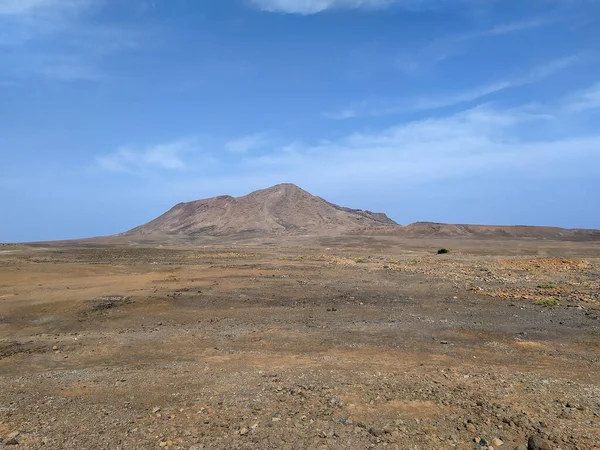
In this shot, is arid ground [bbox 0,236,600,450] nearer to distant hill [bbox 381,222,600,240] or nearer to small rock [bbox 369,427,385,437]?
small rock [bbox 369,427,385,437]

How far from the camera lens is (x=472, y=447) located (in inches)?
207

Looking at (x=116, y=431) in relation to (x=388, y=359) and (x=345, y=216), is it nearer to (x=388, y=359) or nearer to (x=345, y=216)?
(x=388, y=359)

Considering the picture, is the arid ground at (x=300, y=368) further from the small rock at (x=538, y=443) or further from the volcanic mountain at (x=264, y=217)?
the volcanic mountain at (x=264, y=217)

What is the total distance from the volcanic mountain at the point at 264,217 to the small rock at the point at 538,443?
8547cm

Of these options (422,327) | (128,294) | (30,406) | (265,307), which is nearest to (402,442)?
(30,406)

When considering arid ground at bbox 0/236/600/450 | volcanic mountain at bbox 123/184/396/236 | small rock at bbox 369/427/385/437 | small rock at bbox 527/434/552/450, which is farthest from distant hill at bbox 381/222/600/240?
small rock at bbox 369/427/385/437

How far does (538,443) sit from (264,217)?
10268 centimetres

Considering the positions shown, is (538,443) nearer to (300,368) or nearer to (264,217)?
(300,368)

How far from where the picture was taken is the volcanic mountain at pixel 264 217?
100562mm

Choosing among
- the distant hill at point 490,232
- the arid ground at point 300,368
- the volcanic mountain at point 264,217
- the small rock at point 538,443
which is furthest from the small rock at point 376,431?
the volcanic mountain at point 264,217

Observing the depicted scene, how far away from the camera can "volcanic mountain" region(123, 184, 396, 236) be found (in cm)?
10056

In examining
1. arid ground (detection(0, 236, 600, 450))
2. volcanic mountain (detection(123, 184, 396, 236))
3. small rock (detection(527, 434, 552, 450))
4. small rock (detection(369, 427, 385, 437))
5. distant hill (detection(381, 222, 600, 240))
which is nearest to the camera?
small rock (detection(527, 434, 552, 450))

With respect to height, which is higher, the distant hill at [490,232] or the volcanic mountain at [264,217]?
the volcanic mountain at [264,217]

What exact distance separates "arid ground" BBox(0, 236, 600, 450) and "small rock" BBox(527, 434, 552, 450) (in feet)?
0.07
